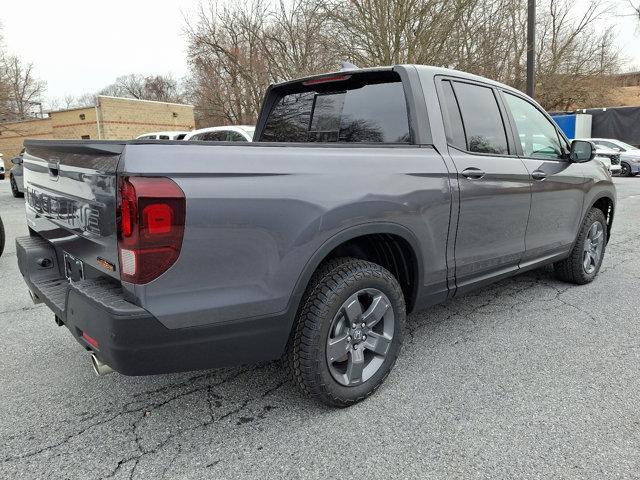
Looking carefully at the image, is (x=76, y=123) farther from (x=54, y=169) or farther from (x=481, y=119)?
(x=481, y=119)

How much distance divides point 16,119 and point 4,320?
45.1m

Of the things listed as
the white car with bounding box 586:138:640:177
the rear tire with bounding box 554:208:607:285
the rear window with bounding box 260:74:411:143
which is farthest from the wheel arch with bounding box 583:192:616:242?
the white car with bounding box 586:138:640:177

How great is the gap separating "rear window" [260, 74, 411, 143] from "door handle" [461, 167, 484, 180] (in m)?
0.43

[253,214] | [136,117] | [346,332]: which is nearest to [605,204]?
[346,332]

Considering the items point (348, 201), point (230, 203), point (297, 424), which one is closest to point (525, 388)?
point (297, 424)

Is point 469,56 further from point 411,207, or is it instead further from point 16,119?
point 16,119

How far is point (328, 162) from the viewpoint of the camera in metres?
2.34

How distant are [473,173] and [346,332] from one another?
135cm

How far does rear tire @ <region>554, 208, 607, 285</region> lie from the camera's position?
179 inches

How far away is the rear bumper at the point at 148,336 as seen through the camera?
73.7 inches

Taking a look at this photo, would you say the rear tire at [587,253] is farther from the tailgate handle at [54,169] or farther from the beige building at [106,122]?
the beige building at [106,122]

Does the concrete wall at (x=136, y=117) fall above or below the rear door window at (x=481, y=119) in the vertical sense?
above

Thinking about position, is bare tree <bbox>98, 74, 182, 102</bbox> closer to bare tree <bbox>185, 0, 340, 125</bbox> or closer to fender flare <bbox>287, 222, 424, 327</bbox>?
bare tree <bbox>185, 0, 340, 125</bbox>

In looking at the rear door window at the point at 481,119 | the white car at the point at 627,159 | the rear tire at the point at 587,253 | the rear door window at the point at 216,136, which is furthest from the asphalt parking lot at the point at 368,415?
the white car at the point at 627,159
